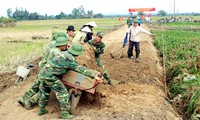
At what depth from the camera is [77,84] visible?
6871mm

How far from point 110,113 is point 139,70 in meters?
4.77

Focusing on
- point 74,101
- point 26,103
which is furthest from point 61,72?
point 26,103

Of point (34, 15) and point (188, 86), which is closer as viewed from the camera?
point (188, 86)

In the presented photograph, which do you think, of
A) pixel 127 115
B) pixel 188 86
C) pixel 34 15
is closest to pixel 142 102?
pixel 127 115

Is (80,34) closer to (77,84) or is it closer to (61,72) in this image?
(77,84)

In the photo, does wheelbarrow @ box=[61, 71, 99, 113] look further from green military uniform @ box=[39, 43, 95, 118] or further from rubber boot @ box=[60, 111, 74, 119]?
rubber boot @ box=[60, 111, 74, 119]

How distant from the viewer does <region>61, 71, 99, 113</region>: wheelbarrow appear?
6.84 meters

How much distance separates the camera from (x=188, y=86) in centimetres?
896

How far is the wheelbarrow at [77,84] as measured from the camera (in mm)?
6836

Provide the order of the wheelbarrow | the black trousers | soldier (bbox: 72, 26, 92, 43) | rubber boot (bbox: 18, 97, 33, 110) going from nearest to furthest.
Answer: the wheelbarrow, rubber boot (bbox: 18, 97, 33, 110), soldier (bbox: 72, 26, 92, 43), the black trousers

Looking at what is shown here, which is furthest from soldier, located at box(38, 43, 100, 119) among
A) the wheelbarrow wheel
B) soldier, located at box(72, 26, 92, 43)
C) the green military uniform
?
soldier, located at box(72, 26, 92, 43)

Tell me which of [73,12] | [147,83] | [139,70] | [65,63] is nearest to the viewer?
[65,63]

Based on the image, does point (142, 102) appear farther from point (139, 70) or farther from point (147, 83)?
point (139, 70)

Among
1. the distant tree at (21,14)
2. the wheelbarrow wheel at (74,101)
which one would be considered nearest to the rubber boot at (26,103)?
the wheelbarrow wheel at (74,101)
